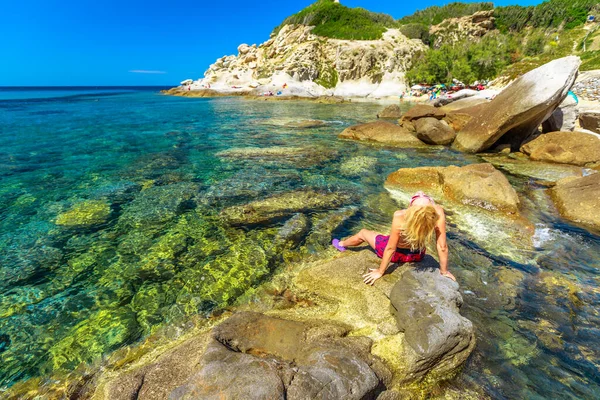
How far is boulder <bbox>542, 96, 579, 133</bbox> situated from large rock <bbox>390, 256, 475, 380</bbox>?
16.4m

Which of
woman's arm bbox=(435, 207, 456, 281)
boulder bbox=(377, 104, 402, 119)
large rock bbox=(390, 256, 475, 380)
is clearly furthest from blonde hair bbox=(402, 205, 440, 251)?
boulder bbox=(377, 104, 402, 119)

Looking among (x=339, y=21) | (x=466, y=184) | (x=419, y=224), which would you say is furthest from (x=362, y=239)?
(x=339, y=21)

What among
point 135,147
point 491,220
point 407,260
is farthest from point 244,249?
point 135,147

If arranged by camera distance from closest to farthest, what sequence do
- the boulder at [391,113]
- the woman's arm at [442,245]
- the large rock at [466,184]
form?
the woman's arm at [442,245] → the large rock at [466,184] → the boulder at [391,113]

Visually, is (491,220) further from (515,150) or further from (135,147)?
(135,147)

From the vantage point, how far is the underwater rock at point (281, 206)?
8536 millimetres

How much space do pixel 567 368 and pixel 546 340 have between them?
483 millimetres

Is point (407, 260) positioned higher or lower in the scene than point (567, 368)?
higher

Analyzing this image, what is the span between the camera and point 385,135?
18453 mm

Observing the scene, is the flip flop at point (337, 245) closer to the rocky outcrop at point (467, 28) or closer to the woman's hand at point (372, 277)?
the woman's hand at point (372, 277)

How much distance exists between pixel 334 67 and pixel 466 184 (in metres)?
67.8

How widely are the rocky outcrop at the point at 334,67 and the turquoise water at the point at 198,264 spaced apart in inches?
2162

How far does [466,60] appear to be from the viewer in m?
55.8

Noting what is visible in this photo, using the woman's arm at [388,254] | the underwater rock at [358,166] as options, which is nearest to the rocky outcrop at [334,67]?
the underwater rock at [358,166]
